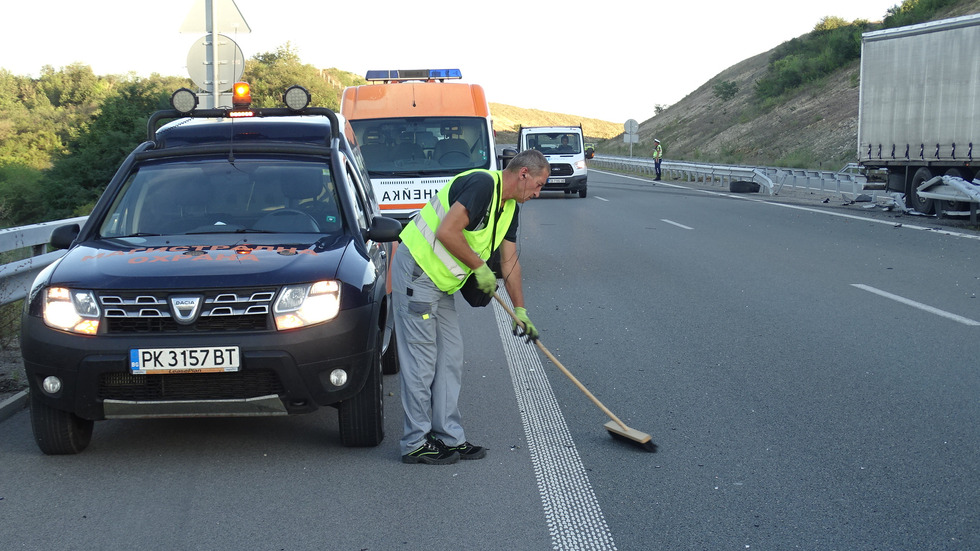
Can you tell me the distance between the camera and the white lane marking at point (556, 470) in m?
4.16

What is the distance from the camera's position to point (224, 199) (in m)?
6.15

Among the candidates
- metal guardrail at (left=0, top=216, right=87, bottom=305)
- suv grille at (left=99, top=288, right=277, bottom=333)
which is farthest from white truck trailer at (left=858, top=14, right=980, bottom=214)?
suv grille at (left=99, top=288, right=277, bottom=333)

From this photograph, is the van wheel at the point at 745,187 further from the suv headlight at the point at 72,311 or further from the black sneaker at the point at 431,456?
the suv headlight at the point at 72,311

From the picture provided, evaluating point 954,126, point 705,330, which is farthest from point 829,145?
point 705,330

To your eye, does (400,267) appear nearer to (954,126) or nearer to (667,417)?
(667,417)

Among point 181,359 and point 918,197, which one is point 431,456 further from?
point 918,197

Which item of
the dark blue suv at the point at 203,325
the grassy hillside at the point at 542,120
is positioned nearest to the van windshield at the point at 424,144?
the dark blue suv at the point at 203,325

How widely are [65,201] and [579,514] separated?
4232 cm

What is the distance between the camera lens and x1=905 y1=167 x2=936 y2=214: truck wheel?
21.3 m

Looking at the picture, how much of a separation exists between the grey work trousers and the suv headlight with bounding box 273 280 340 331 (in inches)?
15.5

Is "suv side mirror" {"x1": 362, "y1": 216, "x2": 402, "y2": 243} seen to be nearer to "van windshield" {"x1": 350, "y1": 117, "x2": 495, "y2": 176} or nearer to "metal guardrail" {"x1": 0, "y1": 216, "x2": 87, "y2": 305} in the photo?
"metal guardrail" {"x1": 0, "y1": 216, "x2": 87, "y2": 305}

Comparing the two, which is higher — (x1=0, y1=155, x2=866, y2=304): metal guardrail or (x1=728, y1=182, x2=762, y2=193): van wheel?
(x1=0, y1=155, x2=866, y2=304): metal guardrail

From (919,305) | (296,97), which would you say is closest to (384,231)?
(296,97)

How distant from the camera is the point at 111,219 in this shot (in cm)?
596
